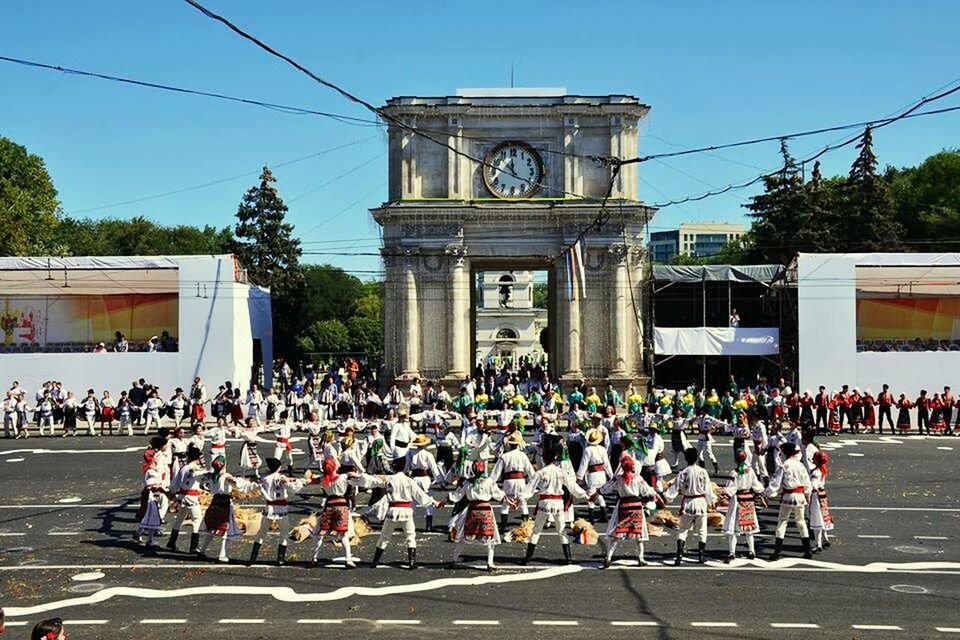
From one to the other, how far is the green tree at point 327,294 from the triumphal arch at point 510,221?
36.2m

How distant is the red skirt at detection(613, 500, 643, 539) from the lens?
17.1 metres

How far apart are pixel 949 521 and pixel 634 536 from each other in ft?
26.1

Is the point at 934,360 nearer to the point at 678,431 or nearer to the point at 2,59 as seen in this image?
the point at 678,431

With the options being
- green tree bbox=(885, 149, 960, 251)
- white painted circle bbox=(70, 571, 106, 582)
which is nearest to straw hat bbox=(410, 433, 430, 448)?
white painted circle bbox=(70, 571, 106, 582)

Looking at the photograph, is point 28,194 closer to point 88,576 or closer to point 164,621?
point 88,576

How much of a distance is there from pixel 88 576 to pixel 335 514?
406 centimetres

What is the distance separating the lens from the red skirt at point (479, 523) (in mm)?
16797

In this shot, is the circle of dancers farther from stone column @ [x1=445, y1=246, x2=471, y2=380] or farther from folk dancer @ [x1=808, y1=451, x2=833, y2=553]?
stone column @ [x1=445, y1=246, x2=471, y2=380]

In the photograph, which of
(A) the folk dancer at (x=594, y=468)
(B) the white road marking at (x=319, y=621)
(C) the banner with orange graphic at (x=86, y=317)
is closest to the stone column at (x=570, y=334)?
(C) the banner with orange graphic at (x=86, y=317)

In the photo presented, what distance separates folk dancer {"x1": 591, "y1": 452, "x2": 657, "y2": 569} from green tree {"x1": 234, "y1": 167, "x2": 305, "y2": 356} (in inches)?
2404

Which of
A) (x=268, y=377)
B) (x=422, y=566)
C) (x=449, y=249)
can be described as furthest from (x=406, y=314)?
(x=422, y=566)

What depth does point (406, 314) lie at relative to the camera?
48.4 meters

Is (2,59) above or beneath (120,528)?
above

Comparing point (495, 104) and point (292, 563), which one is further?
A: point (495, 104)
